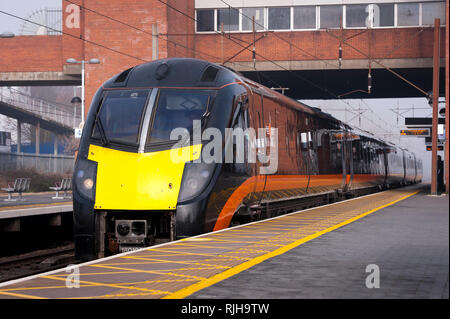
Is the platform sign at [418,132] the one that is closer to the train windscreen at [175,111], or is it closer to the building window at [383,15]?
the building window at [383,15]

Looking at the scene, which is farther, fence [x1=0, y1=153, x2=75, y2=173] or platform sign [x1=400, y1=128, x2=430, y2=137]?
fence [x1=0, y1=153, x2=75, y2=173]

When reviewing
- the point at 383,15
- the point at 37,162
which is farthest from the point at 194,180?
the point at 37,162

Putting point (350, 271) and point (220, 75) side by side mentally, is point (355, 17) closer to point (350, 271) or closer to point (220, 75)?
point (220, 75)

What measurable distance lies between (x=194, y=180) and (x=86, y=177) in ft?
6.05

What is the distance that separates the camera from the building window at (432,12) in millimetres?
33938

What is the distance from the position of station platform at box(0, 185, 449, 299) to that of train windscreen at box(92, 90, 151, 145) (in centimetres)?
227

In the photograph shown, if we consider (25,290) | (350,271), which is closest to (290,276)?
(350,271)

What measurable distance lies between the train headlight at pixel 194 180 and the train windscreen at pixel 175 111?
684 mm

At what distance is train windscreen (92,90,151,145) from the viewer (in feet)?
37.0

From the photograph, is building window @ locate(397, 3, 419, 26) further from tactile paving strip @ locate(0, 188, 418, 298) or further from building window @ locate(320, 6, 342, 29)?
tactile paving strip @ locate(0, 188, 418, 298)

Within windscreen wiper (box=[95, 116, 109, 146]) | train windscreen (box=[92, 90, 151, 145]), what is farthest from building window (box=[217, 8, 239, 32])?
windscreen wiper (box=[95, 116, 109, 146])

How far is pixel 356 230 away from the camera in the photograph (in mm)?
11641

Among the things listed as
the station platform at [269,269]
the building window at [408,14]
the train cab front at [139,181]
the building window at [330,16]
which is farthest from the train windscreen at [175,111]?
the building window at [408,14]
